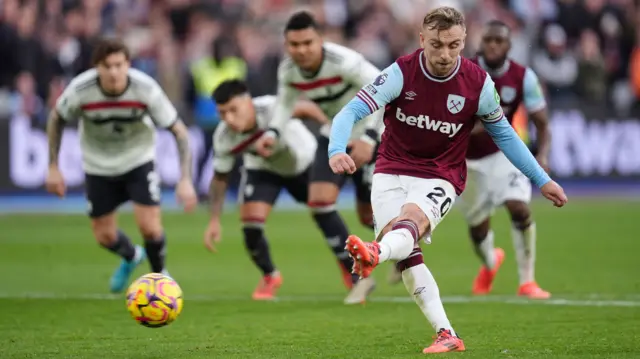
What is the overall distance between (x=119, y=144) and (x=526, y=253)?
3.99 m

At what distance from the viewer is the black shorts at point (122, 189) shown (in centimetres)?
1155

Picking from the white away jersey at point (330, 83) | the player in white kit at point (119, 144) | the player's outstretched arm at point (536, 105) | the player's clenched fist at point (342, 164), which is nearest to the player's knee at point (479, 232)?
the player's outstretched arm at point (536, 105)

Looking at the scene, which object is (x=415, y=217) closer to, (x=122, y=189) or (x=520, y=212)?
(x=520, y=212)

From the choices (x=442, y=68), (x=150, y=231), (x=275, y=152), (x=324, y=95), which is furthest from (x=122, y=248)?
(x=442, y=68)

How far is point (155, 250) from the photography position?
11.5 m

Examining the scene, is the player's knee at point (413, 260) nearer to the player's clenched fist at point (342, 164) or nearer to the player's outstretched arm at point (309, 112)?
the player's clenched fist at point (342, 164)

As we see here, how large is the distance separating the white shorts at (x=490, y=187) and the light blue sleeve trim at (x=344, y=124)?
3.90 m

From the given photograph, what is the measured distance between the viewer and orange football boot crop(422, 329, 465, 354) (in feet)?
24.8

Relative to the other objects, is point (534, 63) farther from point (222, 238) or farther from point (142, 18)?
point (222, 238)

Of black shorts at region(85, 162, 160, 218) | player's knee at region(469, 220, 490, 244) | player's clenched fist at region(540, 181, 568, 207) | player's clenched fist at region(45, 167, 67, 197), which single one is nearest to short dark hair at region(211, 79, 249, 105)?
black shorts at region(85, 162, 160, 218)

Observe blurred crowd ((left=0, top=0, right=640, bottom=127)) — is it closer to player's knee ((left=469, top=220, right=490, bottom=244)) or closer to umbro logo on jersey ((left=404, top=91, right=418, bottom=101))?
player's knee ((left=469, top=220, right=490, bottom=244))

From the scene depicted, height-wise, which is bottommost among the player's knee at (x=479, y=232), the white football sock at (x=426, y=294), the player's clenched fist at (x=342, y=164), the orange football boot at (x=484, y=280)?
the orange football boot at (x=484, y=280)

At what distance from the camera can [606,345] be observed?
787 centimetres

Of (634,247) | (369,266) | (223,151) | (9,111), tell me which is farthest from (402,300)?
(9,111)
